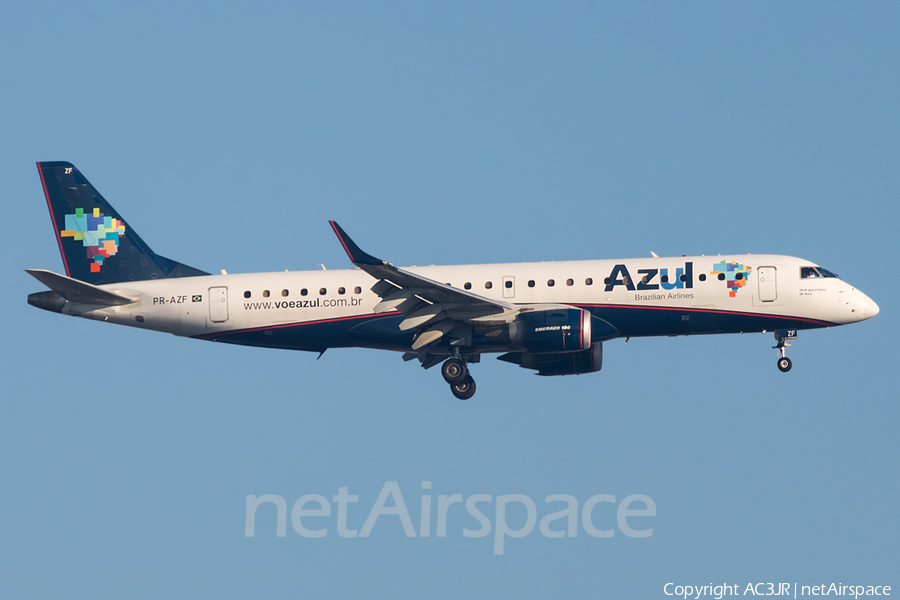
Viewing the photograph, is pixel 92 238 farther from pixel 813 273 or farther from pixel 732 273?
pixel 813 273

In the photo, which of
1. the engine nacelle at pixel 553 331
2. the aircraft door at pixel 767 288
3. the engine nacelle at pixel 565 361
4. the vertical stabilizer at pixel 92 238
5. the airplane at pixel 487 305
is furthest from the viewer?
the vertical stabilizer at pixel 92 238

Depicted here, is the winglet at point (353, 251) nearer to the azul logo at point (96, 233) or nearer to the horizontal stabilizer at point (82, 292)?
the horizontal stabilizer at point (82, 292)

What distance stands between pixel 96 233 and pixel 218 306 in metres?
6.59

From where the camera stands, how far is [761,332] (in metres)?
41.4

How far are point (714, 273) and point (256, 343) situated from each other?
1765cm

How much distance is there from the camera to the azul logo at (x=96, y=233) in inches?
1763

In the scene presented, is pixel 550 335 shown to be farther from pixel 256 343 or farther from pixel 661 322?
pixel 256 343

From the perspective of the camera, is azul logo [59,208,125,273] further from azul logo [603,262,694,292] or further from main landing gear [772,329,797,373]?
main landing gear [772,329,797,373]

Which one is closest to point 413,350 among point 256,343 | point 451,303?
point 451,303

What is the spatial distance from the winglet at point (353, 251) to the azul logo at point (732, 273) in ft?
42.7

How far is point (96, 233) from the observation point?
148 feet

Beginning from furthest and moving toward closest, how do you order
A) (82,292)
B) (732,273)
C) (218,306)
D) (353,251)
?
(218,306) < (82,292) < (732,273) < (353,251)

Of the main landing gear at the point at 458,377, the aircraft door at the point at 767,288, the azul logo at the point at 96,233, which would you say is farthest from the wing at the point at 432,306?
the azul logo at the point at 96,233

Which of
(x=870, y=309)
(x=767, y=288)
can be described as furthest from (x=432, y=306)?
(x=870, y=309)
